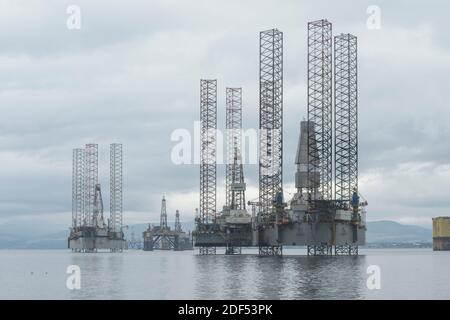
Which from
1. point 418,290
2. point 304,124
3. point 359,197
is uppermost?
point 304,124

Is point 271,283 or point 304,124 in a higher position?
point 304,124

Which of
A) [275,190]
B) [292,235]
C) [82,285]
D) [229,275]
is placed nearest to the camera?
[82,285]

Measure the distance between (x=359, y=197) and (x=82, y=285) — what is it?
4576cm

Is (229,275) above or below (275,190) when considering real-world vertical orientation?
below
